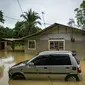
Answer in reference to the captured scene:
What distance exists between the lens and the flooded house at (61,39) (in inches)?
1172

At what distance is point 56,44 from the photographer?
101ft

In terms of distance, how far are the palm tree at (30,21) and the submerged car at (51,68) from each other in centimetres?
3813

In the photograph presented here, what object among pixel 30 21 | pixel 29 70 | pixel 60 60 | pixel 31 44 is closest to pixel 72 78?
pixel 60 60

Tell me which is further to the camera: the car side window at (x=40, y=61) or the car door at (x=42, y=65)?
the car side window at (x=40, y=61)

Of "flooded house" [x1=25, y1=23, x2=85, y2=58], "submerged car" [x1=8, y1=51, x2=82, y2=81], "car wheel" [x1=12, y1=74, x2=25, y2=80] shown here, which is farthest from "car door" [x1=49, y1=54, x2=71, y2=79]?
"flooded house" [x1=25, y1=23, x2=85, y2=58]

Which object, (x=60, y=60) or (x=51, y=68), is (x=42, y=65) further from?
(x=60, y=60)

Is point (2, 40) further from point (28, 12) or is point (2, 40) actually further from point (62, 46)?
point (62, 46)

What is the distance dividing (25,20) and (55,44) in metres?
22.2

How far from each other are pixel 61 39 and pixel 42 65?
19553mm

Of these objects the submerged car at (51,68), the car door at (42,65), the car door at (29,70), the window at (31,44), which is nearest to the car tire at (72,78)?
the submerged car at (51,68)

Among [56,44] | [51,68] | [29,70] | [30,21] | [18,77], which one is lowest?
[18,77]

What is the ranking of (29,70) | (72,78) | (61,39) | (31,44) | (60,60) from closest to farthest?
(72,78), (29,70), (60,60), (61,39), (31,44)

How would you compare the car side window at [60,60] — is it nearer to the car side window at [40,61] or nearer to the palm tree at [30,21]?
the car side window at [40,61]

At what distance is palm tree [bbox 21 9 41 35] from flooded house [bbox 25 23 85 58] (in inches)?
706
